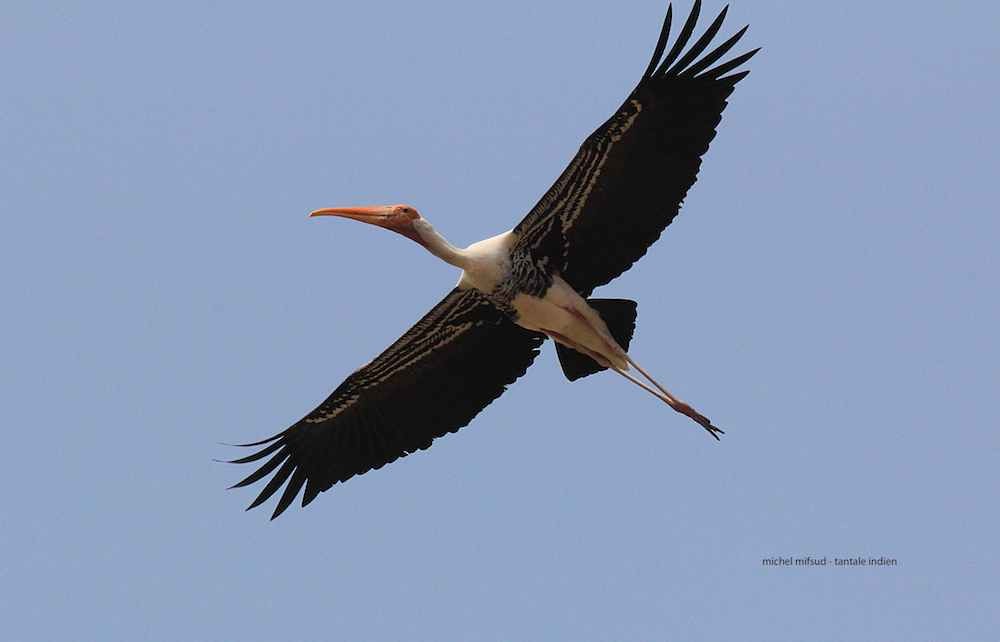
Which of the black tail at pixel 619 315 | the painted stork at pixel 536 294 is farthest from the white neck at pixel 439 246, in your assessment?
the black tail at pixel 619 315

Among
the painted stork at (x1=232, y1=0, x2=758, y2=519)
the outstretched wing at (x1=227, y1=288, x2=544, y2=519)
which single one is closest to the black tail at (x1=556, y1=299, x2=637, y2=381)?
the painted stork at (x1=232, y1=0, x2=758, y2=519)

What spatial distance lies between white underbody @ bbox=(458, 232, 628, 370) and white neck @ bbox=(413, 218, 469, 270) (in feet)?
0.21

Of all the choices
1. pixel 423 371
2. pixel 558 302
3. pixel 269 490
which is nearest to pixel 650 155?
pixel 558 302

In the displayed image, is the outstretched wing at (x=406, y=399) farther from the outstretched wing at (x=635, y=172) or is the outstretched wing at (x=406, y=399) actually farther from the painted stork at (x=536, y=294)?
the outstretched wing at (x=635, y=172)

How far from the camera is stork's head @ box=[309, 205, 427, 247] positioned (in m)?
20.9

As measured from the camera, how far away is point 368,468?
2200cm

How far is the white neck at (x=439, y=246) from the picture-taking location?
2050 cm

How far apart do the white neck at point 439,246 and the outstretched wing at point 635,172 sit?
61cm

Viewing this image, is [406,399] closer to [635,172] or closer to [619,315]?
[619,315]

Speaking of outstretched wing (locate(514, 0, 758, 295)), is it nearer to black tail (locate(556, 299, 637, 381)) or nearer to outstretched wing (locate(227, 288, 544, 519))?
black tail (locate(556, 299, 637, 381))

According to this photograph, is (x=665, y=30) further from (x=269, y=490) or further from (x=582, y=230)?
(x=269, y=490)

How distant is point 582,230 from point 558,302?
806mm

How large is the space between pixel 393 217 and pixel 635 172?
2.72 metres

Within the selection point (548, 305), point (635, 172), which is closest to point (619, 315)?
point (548, 305)
